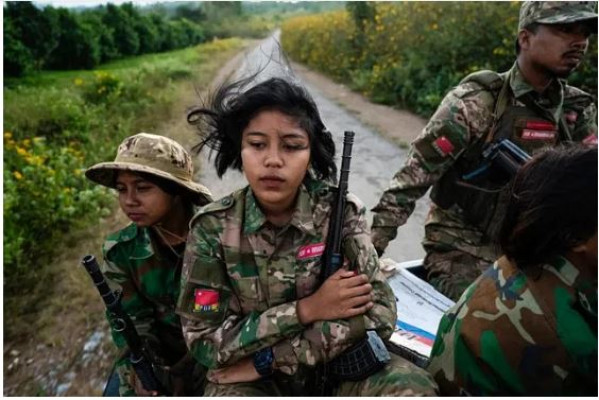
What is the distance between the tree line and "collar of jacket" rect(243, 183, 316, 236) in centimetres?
894

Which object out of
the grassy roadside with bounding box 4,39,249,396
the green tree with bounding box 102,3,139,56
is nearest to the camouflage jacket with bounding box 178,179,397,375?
the grassy roadside with bounding box 4,39,249,396

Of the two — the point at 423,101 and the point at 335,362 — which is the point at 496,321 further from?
the point at 423,101

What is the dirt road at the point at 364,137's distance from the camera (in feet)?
6.49

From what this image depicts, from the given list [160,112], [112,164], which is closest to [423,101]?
[160,112]

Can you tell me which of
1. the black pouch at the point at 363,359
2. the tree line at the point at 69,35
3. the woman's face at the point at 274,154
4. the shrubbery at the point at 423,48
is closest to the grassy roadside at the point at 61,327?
the woman's face at the point at 274,154

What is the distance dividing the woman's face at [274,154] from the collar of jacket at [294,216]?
0.06 metres

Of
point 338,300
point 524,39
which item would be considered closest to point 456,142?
point 524,39

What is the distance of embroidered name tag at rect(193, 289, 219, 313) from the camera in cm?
165

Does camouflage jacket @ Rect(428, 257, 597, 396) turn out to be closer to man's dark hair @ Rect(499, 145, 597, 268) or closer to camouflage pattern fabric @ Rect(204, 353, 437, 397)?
man's dark hair @ Rect(499, 145, 597, 268)

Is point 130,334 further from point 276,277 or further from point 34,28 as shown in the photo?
point 34,28

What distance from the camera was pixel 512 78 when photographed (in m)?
2.18

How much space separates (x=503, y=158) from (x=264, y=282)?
116cm

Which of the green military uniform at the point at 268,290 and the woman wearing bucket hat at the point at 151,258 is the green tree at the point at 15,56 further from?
the green military uniform at the point at 268,290

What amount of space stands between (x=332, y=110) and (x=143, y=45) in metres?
19.2
